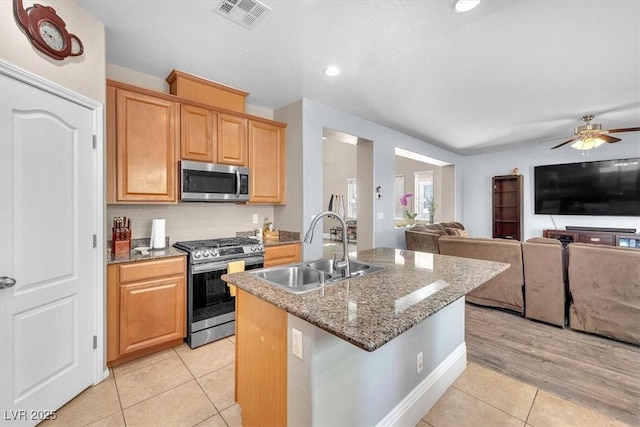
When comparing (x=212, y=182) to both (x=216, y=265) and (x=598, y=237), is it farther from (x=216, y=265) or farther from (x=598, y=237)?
(x=598, y=237)

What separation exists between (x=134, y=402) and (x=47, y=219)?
131 cm

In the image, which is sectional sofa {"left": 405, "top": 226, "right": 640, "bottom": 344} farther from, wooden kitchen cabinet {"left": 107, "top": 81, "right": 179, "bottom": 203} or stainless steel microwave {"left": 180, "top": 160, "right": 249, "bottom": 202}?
wooden kitchen cabinet {"left": 107, "top": 81, "right": 179, "bottom": 203}

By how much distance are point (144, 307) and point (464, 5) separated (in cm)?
324

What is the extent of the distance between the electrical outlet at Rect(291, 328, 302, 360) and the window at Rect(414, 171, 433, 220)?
7905mm

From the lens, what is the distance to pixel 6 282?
1.52 meters

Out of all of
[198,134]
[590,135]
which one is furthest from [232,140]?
[590,135]

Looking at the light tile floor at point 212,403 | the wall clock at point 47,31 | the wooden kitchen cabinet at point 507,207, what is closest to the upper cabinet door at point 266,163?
the wall clock at point 47,31

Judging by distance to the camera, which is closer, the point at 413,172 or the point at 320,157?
the point at 320,157

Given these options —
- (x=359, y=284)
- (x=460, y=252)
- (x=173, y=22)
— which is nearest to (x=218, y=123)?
(x=173, y=22)

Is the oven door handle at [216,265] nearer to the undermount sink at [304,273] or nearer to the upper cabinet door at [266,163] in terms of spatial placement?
the upper cabinet door at [266,163]

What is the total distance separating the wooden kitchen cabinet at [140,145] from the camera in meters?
2.37

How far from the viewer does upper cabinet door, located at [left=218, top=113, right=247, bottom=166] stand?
3.01 metres

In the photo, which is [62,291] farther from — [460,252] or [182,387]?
[460,252]

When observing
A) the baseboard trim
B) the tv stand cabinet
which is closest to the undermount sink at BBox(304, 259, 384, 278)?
the baseboard trim
